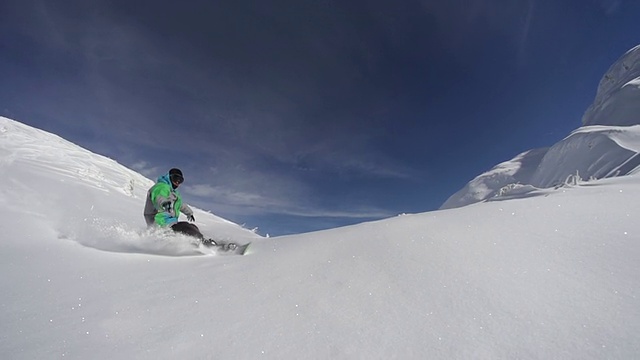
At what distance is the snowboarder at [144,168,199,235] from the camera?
16.1 feet

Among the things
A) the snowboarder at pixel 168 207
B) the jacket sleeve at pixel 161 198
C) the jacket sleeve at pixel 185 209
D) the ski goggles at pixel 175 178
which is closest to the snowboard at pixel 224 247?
the snowboarder at pixel 168 207

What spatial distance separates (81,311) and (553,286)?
10.1 ft

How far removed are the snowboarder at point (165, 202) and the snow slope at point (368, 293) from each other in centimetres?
150

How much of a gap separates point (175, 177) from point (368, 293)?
481 centimetres

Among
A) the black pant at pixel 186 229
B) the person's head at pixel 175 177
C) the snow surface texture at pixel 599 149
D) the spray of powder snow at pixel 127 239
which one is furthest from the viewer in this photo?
the snow surface texture at pixel 599 149

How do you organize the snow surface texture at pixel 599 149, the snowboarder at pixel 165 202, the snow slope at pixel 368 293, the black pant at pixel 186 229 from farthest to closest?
the snow surface texture at pixel 599 149, the snowboarder at pixel 165 202, the black pant at pixel 186 229, the snow slope at pixel 368 293

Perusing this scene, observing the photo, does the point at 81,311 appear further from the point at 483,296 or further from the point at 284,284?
the point at 483,296

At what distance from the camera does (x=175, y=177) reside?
5453 mm

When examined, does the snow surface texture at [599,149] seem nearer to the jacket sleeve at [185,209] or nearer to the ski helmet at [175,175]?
the jacket sleeve at [185,209]

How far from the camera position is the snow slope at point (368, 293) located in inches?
54.7

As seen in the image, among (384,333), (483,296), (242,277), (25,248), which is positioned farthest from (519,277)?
(25,248)

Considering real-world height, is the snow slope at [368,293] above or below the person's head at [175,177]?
below

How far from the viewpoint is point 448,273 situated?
201cm

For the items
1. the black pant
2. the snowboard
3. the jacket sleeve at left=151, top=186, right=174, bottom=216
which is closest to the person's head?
the jacket sleeve at left=151, top=186, right=174, bottom=216
